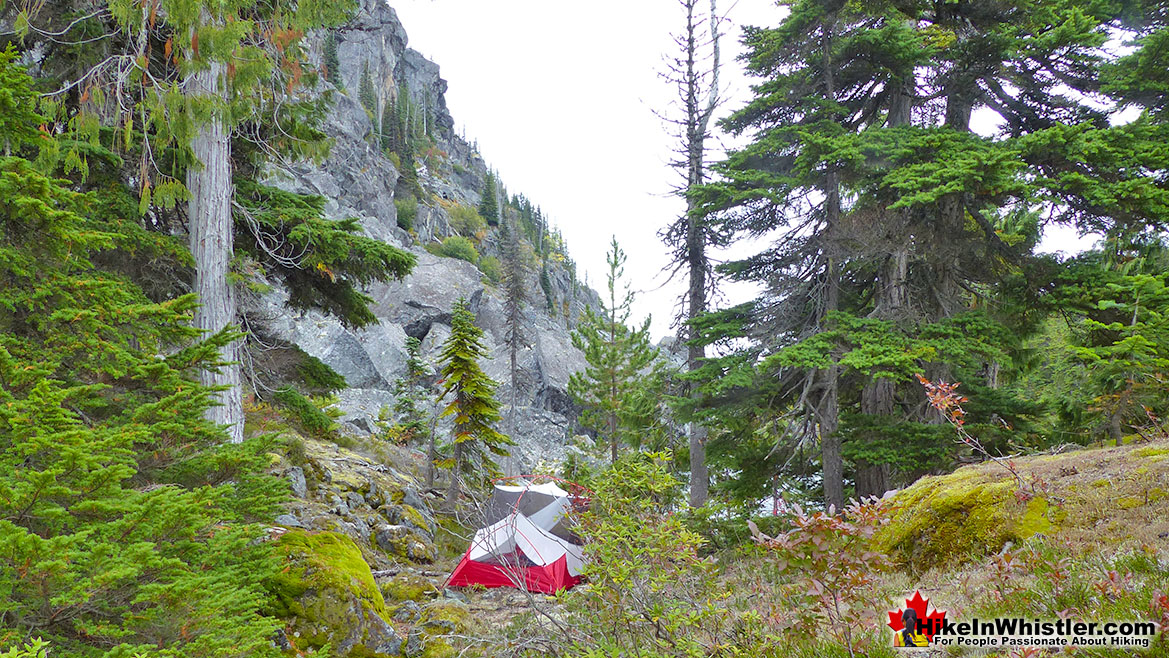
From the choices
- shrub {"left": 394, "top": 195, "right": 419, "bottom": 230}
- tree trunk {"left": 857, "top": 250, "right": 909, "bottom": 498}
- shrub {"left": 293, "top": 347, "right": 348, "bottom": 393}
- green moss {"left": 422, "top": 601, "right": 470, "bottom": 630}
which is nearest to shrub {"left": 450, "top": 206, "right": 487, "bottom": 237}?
shrub {"left": 394, "top": 195, "right": 419, "bottom": 230}

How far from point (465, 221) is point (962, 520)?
69.2 metres

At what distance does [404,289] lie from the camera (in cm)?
4659

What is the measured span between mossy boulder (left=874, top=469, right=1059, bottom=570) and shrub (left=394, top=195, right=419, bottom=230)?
199 ft

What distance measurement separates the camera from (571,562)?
10.5 meters

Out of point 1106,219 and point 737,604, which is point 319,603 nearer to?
point 737,604

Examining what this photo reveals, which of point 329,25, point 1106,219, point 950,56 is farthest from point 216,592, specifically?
point 950,56

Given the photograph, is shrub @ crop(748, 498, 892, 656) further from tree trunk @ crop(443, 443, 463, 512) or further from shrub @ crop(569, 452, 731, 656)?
tree trunk @ crop(443, 443, 463, 512)

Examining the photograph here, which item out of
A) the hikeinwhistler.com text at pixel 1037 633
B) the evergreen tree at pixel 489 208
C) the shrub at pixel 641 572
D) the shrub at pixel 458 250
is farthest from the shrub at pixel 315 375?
the evergreen tree at pixel 489 208

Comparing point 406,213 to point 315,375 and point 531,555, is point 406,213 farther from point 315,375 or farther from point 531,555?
point 531,555

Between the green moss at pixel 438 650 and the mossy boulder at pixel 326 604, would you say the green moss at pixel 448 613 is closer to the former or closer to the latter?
the green moss at pixel 438 650

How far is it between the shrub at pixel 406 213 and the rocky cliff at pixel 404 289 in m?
0.45

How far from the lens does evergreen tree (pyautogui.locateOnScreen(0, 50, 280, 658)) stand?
2402 mm

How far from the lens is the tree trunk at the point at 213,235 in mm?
6379

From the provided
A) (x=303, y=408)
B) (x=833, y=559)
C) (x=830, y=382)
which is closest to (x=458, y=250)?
(x=830, y=382)
